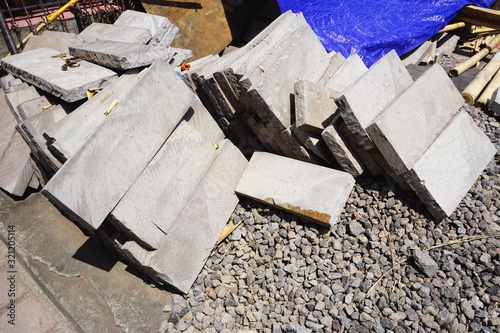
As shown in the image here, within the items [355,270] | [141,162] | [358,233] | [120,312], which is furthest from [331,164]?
[120,312]

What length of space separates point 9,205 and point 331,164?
370 centimetres

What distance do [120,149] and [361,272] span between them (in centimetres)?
221

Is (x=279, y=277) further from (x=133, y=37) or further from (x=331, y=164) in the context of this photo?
(x=133, y=37)

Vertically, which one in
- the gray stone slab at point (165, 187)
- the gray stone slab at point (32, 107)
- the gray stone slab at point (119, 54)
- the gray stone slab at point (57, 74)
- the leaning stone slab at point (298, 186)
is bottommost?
the leaning stone slab at point (298, 186)

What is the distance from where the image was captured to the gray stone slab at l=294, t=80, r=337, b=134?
3.55m

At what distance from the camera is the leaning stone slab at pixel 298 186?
3518 mm

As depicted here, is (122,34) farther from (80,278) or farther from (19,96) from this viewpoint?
(80,278)

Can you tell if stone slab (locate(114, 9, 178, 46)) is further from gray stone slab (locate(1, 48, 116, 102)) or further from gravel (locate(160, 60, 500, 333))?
gravel (locate(160, 60, 500, 333))

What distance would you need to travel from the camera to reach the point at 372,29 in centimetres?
561

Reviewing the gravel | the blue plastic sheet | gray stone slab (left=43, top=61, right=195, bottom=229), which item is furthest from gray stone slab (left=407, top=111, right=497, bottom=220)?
gray stone slab (left=43, top=61, right=195, bottom=229)

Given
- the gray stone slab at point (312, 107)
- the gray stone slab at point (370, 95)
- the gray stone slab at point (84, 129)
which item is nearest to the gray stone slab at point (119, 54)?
the gray stone slab at point (84, 129)

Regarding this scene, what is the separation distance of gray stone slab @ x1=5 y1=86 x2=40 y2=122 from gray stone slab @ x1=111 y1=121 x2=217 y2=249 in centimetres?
192

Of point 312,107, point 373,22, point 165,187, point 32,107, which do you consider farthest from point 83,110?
point 373,22

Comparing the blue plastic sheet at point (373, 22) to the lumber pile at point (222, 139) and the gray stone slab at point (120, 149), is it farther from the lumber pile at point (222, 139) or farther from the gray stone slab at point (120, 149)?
the gray stone slab at point (120, 149)
